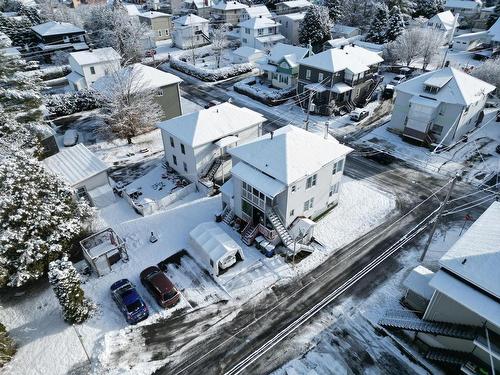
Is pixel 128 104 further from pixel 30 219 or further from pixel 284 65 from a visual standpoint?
pixel 284 65

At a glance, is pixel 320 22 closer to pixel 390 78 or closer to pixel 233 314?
pixel 390 78

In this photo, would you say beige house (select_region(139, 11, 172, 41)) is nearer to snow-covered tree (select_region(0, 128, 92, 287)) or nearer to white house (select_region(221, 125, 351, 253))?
snow-covered tree (select_region(0, 128, 92, 287))

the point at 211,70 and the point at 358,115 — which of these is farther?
the point at 211,70

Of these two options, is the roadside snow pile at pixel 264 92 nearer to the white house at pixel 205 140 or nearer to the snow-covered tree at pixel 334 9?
the white house at pixel 205 140

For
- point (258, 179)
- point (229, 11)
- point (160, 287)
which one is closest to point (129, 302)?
point (160, 287)

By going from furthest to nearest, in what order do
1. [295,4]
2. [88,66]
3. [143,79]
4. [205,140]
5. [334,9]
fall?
[295,4], [334,9], [88,66], [143,79], [205,140]

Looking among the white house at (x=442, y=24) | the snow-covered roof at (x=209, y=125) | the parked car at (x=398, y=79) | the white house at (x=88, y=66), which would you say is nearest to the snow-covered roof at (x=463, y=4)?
the white house at (x=442, y=24)

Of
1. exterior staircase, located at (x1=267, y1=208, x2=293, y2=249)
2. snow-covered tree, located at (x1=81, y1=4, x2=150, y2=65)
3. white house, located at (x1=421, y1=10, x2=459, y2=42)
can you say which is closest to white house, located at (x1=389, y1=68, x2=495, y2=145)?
exterior staircase, located at (x1=267, y1=208, x2=293, y2=249)
